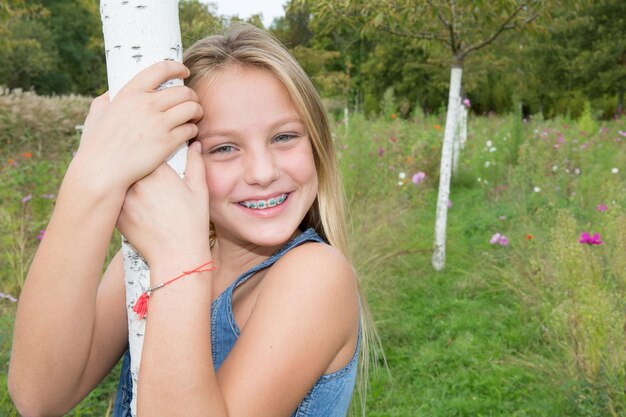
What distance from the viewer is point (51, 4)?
33312 mm

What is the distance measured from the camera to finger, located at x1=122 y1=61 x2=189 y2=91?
93 cm

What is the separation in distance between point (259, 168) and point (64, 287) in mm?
408

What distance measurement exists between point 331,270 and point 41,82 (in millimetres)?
33212

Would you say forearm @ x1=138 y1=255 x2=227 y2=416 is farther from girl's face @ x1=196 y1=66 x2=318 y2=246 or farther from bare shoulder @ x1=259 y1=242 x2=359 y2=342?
girl's face @ x1=196 y1=66 x2=318 y2=246

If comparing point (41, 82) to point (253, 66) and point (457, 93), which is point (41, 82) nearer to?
point (457, 93)

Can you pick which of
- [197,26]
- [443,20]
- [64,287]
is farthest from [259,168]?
[443,20]

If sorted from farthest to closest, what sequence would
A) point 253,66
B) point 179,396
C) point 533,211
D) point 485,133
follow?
point 485,133, point 533,211, point 253,66, point 179,396

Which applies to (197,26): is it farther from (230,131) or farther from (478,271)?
(230,131)

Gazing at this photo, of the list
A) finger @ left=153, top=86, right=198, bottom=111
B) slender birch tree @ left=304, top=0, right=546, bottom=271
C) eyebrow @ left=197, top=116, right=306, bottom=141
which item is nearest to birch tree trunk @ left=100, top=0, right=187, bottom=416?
finger @ left=153, top=86, right=198, bottom=111

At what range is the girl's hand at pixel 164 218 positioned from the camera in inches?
36.7

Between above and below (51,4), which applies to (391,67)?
below

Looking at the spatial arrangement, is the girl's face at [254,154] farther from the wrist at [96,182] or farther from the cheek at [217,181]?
the wrist at [96,182]

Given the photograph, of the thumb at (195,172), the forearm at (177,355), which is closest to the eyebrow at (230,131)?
the thumb at (195,172)

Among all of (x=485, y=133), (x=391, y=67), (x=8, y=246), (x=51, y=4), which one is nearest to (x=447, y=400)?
(x=8, y=246)
